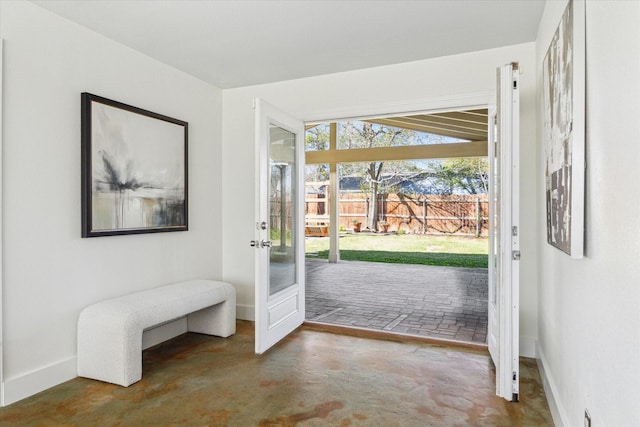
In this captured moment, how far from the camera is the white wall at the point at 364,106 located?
3.16 meters

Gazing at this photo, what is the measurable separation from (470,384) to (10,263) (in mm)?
3026

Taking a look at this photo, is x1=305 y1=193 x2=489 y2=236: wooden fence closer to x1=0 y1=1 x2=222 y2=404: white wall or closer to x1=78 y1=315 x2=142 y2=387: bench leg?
x1=0 y1=1 x2=222 y2=404: white wall

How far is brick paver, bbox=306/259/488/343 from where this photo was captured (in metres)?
4.08

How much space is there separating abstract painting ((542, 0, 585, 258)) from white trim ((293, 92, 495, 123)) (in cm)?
103

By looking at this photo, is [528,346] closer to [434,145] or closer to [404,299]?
[404,299]

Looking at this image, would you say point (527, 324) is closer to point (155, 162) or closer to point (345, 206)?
point (155, 162)

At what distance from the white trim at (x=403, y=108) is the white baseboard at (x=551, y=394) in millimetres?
1978

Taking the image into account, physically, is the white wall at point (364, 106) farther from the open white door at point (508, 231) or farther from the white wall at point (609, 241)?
the white wall at point (609, 241)

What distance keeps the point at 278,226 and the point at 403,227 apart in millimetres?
9022

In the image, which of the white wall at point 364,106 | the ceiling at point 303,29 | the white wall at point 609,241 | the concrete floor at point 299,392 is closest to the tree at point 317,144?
the white wall at point 364,106

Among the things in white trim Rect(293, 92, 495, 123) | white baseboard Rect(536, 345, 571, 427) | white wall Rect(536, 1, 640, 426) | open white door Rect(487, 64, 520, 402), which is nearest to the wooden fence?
white trim Rect(293, 92, 495, 123)

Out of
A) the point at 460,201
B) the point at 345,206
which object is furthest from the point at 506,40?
the point at 345,206

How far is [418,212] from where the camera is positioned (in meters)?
12.0

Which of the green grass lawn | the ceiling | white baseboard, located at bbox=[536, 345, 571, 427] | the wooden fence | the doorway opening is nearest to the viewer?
white baseboard, located at bbox=[536, 345, 571, 427]
